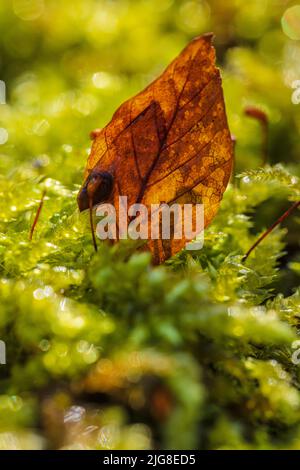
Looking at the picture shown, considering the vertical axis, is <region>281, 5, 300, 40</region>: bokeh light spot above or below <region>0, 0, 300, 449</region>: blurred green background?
above

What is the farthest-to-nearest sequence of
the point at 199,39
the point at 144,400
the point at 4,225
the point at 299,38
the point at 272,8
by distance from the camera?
the point at 272,8
the point at 299,38
the point at 4,225
the point at 199,39
the point at 144,400

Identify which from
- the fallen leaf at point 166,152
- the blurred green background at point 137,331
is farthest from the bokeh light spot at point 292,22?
the fallen leaf at point 166,152

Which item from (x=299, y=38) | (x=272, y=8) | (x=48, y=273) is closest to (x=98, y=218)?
(x=48, y=273)

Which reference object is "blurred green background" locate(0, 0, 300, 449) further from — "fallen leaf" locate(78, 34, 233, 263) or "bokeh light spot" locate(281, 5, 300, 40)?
"bokeh light spot" locate(281, 5, 300, 40)

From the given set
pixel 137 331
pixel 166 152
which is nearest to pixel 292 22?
pixel 166 152

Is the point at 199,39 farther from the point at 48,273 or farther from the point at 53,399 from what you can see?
the point at 53,399

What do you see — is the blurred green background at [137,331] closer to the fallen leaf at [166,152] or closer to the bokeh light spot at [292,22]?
the fallen leaf at [166,152]

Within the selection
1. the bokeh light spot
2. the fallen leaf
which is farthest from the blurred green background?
the bokeh light spot

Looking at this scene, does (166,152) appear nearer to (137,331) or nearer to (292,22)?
(137,331)
